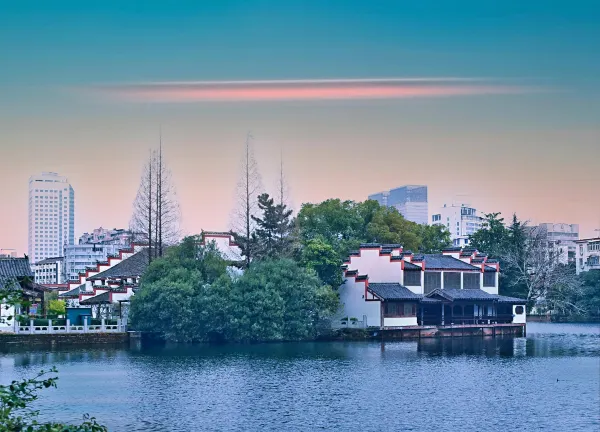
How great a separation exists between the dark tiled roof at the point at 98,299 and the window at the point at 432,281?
24.4 m

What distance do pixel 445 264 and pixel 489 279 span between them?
5553 mm

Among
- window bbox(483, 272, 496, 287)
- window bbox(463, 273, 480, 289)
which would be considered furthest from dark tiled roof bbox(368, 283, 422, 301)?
window bbox(483, 272, 496, 287)

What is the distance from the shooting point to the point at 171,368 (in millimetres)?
41438

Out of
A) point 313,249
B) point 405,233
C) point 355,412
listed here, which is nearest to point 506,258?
point 405,233

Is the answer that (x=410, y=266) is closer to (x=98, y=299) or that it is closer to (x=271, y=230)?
(x=271, y=230)

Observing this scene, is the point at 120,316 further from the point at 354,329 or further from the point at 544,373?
the point at 544,373

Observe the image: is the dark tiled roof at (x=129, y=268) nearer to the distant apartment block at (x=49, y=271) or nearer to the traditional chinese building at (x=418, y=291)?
the traditional chinese building at (x=418, y=291)

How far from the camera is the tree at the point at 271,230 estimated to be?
68.1m

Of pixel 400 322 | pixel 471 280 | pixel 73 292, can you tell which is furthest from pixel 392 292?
pixel 73 292

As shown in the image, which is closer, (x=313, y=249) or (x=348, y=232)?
(x=313, y=249)

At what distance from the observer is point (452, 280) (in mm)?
69562

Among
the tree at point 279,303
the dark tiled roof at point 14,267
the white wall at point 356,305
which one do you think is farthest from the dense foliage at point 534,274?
the dark tiled roof at point 14,267

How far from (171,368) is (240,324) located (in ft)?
51.9

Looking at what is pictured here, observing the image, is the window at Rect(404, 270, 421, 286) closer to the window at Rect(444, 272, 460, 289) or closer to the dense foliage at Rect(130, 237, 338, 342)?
the window at Rect(444, 272, 460, 289)
